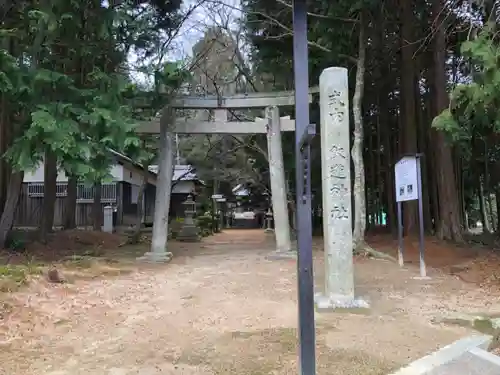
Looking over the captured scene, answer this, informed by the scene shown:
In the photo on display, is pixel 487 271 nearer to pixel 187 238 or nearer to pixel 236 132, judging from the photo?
pixel 236 132

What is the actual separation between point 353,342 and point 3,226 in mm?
8867

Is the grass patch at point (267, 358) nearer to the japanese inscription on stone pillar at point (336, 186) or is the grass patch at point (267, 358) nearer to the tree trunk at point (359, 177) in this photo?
the japanese inscription on stone pillar at point (336, 186)

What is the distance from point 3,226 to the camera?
10352 millimetres

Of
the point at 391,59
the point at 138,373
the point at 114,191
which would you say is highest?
the point at 391,59

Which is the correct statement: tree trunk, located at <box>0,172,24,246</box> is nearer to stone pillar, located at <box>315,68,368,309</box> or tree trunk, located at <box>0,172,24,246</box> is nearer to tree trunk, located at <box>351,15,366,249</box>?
stone pillar, located at <box>315,68,368,309</box>

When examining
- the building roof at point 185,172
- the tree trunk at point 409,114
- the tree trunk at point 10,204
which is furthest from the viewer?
the building roof at point 185,172

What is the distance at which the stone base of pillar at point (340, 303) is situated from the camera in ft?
19.5

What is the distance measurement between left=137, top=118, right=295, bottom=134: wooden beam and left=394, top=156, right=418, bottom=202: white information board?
4082 mm

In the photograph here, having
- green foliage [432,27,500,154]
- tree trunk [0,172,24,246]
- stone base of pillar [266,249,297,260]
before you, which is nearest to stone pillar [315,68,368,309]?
green foliage [432,27,500,154]

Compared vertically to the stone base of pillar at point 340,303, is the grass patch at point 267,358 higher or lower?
lower

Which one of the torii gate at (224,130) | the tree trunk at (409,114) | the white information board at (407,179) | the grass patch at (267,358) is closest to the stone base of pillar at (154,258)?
the torii gate at (224,130)

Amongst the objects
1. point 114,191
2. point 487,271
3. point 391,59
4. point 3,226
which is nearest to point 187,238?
point 114,191

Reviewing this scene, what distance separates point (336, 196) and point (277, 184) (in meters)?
5.85

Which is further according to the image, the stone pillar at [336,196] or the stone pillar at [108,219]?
the stone pillar at [108,219]
